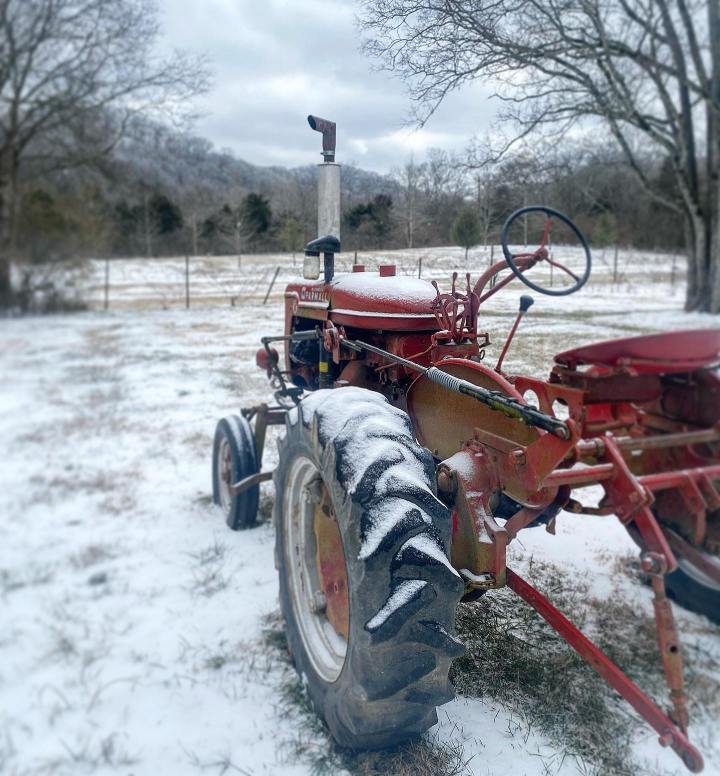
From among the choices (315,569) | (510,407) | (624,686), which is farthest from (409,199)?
(624,686)

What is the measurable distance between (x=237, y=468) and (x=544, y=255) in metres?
1.65

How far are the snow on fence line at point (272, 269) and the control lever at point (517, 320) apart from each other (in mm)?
146

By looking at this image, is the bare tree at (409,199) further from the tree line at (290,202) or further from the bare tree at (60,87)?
the bare tree at (60,87)

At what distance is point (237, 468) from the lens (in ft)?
8.92

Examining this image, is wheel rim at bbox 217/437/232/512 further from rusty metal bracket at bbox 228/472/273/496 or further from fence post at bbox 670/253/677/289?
fence post at bbox 670/253/677/289

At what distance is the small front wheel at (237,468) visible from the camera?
2.71 meters

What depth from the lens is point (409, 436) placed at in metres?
1.38

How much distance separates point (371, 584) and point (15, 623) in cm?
131

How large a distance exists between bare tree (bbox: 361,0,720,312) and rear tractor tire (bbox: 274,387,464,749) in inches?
44.4

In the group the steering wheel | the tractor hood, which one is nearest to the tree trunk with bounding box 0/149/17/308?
the tractor hood

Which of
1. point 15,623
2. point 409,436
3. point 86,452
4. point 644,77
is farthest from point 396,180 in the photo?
point 86,452

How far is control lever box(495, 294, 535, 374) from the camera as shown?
5.89 ft

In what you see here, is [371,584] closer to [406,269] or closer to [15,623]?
[406,269]

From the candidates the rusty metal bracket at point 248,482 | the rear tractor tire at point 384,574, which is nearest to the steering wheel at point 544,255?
the rear tractor tire at point 384,574
